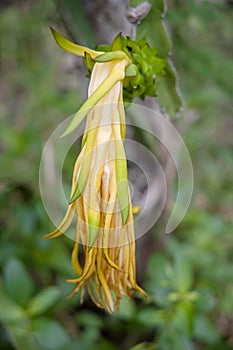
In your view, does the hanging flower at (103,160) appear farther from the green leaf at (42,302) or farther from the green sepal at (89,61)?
the green leaf at (42,302)

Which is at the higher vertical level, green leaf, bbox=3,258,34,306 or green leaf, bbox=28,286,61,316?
green leaf, bbox=3,258,34,306

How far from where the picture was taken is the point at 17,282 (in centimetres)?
92

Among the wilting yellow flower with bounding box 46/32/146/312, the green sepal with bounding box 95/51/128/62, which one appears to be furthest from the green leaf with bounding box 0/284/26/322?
the green sepal with bounding box 95/51/128/62

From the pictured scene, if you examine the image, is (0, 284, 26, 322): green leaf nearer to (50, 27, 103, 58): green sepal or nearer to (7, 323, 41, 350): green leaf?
(7, 323, 41, 350): green leaf

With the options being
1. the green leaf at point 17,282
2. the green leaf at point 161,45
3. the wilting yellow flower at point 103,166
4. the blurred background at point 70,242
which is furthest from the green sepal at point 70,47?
the green leaf at point 17,282

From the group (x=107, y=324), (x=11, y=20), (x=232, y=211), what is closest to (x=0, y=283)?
(x=107, y=324)

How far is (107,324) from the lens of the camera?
118cm

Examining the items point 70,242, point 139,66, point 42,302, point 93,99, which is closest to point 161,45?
point 139,66

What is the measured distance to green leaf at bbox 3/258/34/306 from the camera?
0.91 m

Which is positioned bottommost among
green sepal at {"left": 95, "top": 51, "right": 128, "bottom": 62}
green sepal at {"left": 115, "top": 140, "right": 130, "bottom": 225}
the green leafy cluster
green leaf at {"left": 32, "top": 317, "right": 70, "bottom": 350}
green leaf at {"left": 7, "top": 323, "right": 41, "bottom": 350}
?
green leaf at {"left": 32, "top": 317, "right": 70, "bottom": 350}

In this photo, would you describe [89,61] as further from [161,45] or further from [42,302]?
[42,302]

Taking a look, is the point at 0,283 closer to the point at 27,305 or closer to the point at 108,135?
the point at 27,305

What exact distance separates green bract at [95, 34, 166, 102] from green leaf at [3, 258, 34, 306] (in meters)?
0.49

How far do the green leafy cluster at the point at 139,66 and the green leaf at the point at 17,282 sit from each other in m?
0.49
